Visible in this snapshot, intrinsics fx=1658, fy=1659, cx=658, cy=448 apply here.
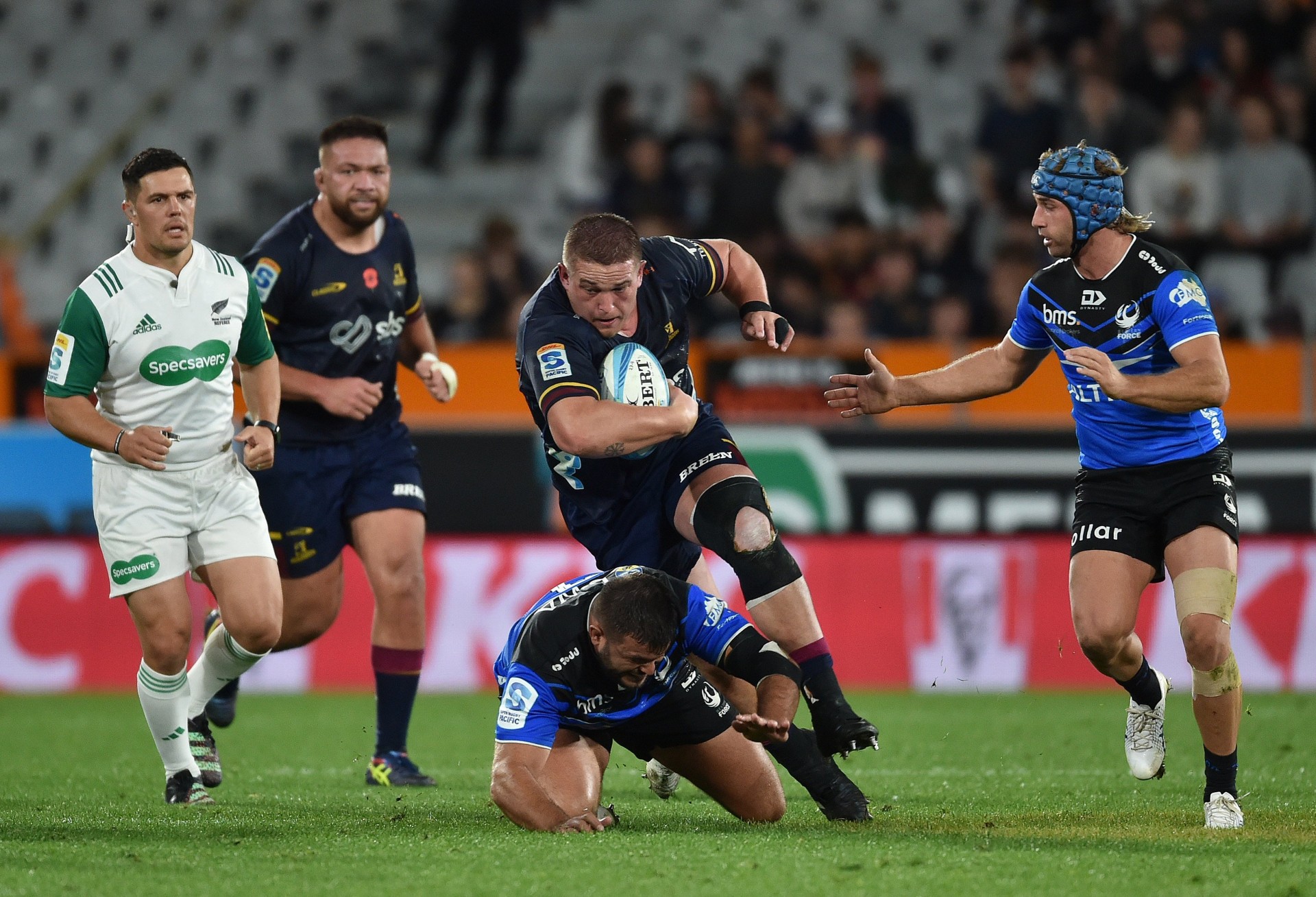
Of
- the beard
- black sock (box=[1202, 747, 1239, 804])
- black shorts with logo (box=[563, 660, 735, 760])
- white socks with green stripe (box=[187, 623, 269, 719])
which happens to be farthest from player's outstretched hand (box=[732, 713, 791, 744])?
the beard

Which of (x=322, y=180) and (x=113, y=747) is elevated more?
(x=322, y=180)

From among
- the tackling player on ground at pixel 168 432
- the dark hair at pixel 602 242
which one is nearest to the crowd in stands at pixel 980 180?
the tackling player on ground at pixel 168 432

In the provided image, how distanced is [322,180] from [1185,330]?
3841 mm

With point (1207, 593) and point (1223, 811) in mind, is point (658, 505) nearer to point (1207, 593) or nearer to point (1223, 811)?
point (1207, 593)

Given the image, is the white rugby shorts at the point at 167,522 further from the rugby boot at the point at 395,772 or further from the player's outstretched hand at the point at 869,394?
the player's outstretched hand at the point at 869,394

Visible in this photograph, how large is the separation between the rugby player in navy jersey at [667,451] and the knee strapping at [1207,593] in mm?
1286

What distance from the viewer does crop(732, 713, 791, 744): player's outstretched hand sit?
205 inches

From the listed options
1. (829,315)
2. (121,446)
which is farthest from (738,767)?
(829,315)

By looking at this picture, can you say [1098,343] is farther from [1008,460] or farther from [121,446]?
[1008,460]

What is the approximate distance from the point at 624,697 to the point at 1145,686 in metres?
2.25

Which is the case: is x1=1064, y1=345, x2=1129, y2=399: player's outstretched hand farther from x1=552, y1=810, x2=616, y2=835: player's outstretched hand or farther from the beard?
the beard

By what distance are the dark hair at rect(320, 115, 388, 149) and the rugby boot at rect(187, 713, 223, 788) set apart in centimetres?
262

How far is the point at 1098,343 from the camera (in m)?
6.27

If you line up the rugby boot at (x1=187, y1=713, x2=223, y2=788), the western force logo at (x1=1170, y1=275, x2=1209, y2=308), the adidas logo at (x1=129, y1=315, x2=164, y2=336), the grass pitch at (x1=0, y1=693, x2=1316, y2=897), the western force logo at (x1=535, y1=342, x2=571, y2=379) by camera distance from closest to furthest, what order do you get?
the grass pitch at (x1=0, y1=693, x2=1316, y2=897) → the western force logo at (x1=1170, y1=275, x2=1209, y2=308) → the western force logo at (x1=535, y1=342, x2=571, y2=379) → the adidas logo at (x1=129, y1=315, x2=164, y2=336) → the rugby boot at (x1=187, y1=713, x2=223, y2=788)
